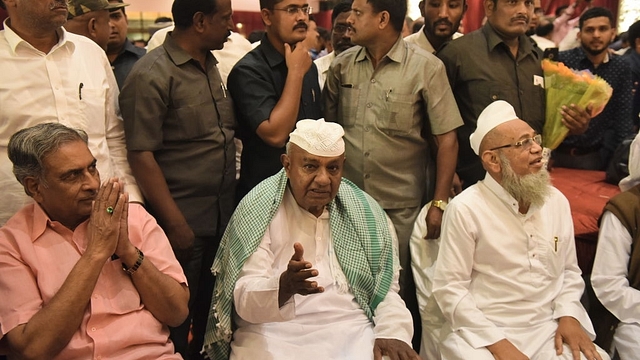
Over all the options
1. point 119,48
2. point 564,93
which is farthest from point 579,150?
point 119,48

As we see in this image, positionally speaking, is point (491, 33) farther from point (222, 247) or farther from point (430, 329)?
point (222, 247)

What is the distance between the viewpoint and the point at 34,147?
7.61 ft

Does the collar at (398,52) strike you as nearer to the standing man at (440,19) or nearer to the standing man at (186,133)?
the standing man at (440,19)

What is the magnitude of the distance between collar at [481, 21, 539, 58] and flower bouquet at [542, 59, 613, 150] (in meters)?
0.11

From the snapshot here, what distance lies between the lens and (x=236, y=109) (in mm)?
3248

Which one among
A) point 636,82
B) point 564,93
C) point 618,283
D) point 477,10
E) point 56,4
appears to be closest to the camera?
point 56,4

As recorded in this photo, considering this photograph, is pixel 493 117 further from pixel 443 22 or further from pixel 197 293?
pixel 197 293

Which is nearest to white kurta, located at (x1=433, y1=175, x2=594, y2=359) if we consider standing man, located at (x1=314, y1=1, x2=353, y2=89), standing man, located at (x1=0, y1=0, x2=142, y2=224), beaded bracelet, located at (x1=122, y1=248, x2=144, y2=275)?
beaded bracelet, located at (x1=122, y1=248, x2=144, y2=275)

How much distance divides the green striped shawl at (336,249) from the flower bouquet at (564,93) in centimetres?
121

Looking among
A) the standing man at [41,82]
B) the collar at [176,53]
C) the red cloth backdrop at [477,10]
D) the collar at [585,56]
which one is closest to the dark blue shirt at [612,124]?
the collar at [585,56]

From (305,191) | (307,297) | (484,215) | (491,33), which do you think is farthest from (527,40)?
(307,297)

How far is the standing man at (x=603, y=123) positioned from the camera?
4652 mm

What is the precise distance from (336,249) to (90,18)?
1.84 meters

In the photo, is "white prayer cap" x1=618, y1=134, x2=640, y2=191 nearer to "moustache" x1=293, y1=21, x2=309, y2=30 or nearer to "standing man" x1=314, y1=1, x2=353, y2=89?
"moustache" x1=293, y1=21, x2=309, y2=30
